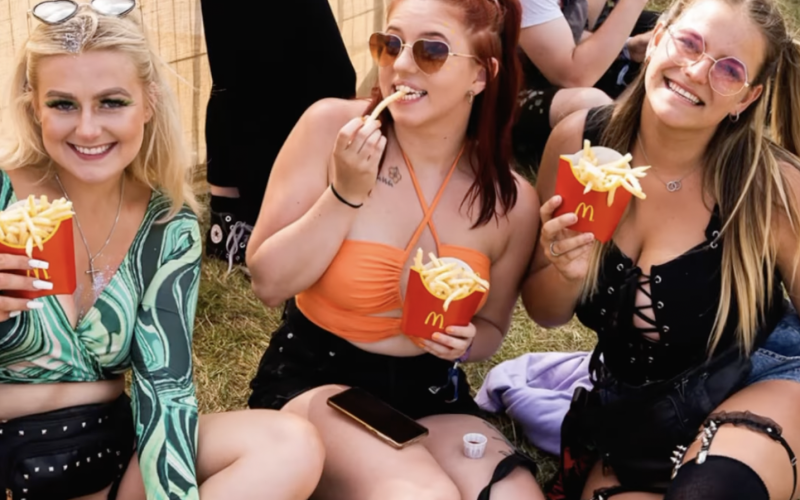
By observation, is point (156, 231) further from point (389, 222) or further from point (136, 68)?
point (389, 222)

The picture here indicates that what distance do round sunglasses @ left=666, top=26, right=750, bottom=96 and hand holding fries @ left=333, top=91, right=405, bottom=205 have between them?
2.91 feet

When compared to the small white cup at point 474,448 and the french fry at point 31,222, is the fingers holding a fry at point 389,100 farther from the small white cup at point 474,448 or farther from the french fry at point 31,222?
the small white cup at point 474,448

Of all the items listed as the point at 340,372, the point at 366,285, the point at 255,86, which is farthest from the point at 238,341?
the point at 366,285

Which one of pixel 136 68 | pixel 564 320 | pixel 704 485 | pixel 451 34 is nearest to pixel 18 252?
pixel 136 68

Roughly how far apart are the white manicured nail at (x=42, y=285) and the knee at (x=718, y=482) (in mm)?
1702

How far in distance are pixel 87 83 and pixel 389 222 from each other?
0.95 metres

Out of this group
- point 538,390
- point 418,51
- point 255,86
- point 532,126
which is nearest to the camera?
point 418,51

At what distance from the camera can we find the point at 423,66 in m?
2.69

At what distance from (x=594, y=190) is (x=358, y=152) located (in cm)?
63

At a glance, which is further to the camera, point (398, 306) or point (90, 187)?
point (398, 306)

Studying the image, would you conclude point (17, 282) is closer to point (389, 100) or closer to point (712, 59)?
point (389, 100)

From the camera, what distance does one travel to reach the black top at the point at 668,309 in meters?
2.80

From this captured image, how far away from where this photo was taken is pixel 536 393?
3691 mm

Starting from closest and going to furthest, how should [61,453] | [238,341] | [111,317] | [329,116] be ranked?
[61,453] → [111,317] → [329,116] → [238,341]
